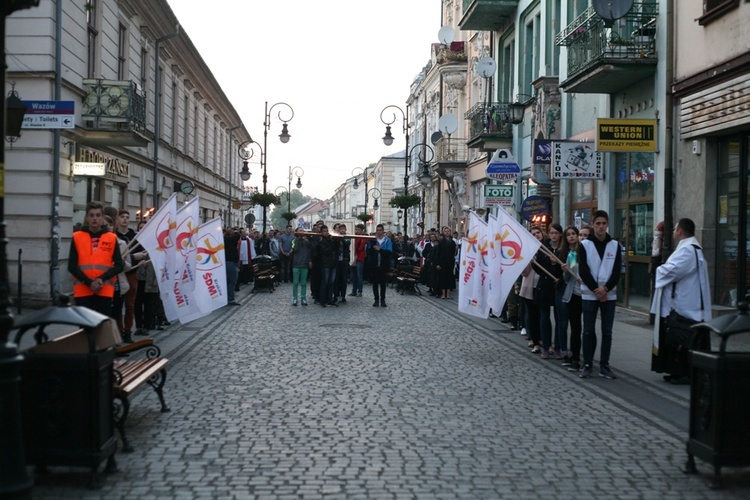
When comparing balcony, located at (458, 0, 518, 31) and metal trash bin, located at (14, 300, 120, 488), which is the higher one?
balcony, located at (458, 0, 518, 31)

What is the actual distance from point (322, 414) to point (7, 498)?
3.43m

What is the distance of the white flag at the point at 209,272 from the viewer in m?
10.4

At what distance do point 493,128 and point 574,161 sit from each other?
1183 centimetres

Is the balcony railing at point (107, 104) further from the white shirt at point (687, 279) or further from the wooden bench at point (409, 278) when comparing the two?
the white shirt at point (687, 279)

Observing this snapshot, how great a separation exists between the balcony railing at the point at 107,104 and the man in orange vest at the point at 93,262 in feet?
41.3

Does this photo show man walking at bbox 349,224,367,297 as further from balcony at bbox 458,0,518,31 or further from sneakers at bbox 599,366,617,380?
sneakers at bbox 599,366,617,380

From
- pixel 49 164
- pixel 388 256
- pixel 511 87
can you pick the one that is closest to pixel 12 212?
pixel 49 164

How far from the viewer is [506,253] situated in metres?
11.8

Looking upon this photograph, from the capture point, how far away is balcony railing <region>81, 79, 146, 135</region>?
21.7m

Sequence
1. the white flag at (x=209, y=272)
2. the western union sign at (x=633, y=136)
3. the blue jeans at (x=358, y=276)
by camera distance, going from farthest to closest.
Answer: the blue jeans at (x=358, y=276), the western union sign at (x=633, y=136), the white flag at (x=209, y=272)

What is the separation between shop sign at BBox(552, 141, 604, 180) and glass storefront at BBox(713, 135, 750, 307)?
4332mm

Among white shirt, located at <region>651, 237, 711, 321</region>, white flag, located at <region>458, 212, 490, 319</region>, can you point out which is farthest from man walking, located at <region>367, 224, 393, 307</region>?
white shirt, located at <region>651, 237, 711, 321</region>

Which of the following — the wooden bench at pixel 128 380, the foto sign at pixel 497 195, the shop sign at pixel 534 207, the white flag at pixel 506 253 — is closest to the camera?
the wooden bench at pixel 128 380

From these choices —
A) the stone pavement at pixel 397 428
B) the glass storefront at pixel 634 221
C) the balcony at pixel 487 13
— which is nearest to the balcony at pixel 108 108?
the stone pavement at pixel 397 428
